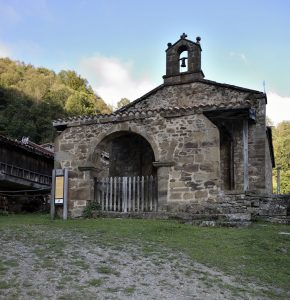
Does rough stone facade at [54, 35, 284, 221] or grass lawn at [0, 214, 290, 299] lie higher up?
rough stone facade at [54, 35, 284, 221]

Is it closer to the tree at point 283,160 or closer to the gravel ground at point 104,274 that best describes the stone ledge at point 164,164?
the gravel ground at point 104,274

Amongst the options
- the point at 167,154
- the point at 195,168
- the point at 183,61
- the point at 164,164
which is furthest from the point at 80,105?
the point at 195,168

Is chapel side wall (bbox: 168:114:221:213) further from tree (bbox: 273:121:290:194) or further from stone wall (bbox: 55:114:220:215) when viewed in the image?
tree (bbox: 273:121:290:194)

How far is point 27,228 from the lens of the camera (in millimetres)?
10320

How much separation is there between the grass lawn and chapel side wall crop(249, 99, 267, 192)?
4.12m

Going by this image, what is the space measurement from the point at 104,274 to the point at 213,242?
316cm

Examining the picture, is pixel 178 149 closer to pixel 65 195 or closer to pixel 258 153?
pixel 65 195

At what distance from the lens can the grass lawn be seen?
6641 millimetres

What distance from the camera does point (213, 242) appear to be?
8.56m

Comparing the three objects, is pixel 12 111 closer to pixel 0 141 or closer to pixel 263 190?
pixel 0 141

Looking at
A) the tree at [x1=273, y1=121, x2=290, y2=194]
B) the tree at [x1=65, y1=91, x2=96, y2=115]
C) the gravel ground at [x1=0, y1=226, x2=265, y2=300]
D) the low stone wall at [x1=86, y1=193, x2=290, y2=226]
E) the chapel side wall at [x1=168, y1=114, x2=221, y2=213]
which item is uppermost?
the tree at [x1=65, y1=91, x2=96, y2=115]

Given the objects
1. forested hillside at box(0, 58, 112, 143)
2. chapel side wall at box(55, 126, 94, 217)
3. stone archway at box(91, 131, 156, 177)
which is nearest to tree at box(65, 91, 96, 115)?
forested hillside at box(0, 58, 112, 143)

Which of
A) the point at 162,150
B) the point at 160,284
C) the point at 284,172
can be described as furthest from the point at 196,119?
the point at 284,172

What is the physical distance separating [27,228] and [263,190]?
27.6 ft
